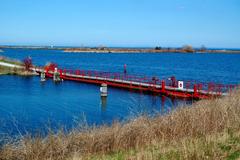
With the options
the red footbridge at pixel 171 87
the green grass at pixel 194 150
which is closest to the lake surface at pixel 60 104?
the red footbridge at pixel 171 87

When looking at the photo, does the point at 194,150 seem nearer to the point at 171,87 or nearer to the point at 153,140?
the point at 153,140

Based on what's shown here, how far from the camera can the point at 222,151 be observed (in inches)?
343

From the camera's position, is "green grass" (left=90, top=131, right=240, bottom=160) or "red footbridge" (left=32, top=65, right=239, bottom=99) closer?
"green grass" (left=90, top=131, right=240, bottom=160)

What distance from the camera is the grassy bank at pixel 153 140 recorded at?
8.93 metres

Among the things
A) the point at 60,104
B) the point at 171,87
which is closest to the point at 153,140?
the point at 60,104

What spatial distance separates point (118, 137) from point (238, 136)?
128 inches

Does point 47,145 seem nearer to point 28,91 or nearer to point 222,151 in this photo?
point 222,151

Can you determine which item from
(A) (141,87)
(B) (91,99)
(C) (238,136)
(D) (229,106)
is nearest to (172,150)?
(C) (238,136)

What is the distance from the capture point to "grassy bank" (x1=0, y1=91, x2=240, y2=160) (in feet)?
29.3

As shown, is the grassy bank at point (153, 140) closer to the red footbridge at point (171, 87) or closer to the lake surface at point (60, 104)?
the lake surface at point (60, 104)

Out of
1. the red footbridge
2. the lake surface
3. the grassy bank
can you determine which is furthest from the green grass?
the red footbridge

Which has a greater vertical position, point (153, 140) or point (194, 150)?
point (194, 150)

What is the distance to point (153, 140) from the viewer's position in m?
10.7

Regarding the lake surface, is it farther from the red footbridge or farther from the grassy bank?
the grassy bank
